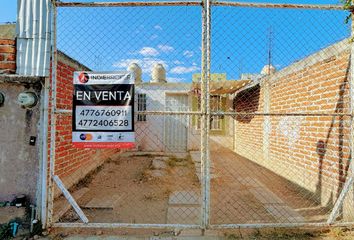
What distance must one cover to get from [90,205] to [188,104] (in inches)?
346

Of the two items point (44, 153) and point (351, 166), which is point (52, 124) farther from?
point (351, 166)

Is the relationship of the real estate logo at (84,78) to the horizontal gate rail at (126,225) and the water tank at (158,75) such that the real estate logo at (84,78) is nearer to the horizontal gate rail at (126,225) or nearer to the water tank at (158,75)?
the horizontal gate rail at (126,225)

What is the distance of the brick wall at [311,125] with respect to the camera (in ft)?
12.8

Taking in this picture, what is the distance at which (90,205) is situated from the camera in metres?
4.34

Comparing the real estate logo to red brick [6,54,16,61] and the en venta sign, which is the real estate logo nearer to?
the en venta sign

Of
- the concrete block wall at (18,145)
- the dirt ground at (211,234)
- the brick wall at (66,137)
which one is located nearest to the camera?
the dirt ground at (211,234)

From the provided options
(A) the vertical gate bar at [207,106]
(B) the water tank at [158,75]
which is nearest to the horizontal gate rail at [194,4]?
(A) the vertical gate bar at [207,106]

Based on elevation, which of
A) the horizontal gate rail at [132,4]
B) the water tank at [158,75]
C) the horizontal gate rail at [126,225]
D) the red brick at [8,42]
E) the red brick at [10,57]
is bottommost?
the horizontal gate rail at [126,225]

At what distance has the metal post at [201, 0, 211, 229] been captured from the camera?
3.17m

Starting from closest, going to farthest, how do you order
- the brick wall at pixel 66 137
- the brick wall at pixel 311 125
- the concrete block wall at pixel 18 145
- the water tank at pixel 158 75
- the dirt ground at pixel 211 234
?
1. the dirt ground at pixel 211 234
2. the concrete block wall at pixel 18 145
3. the brick wall at pixel 311 125
4. the brick wall at pixel 66 137
5. the water tank at pixel 158 75

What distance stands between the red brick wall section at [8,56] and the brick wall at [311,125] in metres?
4.79

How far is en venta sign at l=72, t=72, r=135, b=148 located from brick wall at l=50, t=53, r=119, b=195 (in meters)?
1.57

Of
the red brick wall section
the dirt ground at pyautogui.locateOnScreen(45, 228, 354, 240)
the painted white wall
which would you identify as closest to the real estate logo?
the red brick wall section

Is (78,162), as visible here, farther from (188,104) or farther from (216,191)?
(188,104)
